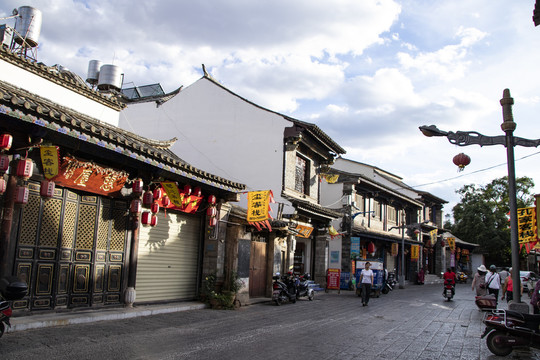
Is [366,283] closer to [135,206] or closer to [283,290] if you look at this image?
[283,290]

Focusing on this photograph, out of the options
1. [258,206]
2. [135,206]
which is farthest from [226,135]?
[135,206]

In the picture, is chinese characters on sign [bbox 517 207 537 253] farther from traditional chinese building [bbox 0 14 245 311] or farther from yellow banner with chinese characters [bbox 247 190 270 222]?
traditional chinese building [bbox 0 14 245 311]

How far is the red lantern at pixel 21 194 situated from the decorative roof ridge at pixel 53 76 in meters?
4.48

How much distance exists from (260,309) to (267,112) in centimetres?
901

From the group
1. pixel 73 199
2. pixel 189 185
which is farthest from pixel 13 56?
pixel 189 185

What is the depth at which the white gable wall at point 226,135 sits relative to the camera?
1891 cm

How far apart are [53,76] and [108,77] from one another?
655 cm

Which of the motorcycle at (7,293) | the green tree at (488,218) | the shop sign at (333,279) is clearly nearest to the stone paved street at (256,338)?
the motorcycle at (7,293)

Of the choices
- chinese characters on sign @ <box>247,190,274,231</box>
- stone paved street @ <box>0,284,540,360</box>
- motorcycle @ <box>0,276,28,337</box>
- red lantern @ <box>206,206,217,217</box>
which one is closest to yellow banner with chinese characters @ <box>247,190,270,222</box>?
chinese characters on sign @ <box>247,190,274,231</box>

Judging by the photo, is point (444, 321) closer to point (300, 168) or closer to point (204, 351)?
point (204, 351)

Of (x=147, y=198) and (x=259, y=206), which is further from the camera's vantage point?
(x=259, y=206)

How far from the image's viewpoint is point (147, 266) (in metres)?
11.9

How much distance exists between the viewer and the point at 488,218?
43.3 meters

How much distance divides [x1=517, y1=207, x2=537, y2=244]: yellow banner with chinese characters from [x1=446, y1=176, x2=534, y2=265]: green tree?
106ft
